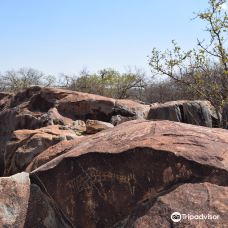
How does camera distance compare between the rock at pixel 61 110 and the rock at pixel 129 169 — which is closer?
the rock at pixel 129 169

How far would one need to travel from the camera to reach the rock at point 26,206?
11.4 feet

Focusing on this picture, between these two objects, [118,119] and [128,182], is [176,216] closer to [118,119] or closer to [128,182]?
[128,182]

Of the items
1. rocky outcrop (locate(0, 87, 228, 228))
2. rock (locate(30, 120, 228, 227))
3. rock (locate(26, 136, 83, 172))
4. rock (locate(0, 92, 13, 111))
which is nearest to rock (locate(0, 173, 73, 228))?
rocky outcrop (locate(0, 87, 228, 228))

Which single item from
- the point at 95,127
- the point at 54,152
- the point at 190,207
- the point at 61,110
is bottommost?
the point at 190,207

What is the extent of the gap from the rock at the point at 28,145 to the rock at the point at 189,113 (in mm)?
2802

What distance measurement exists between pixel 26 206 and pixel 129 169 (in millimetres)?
1016

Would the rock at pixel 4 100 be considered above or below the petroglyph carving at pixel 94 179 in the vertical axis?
above

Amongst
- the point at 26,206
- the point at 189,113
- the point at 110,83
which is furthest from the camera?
the point at 110,83

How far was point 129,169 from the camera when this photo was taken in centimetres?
309

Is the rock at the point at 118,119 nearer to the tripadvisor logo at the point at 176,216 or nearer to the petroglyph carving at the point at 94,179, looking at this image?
the petroglyph carving at the point at 94,179

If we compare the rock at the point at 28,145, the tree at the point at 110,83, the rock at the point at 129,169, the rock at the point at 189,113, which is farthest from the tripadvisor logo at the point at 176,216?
the tree at the point at 110,83

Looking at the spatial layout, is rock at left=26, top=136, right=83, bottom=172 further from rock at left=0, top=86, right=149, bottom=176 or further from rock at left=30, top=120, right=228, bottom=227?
Result: rock at left=0, top=86, right=149, bottom=176

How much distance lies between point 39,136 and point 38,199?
3734 mm

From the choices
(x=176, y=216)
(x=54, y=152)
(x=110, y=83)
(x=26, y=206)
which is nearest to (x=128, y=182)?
(x=176, y=216)
